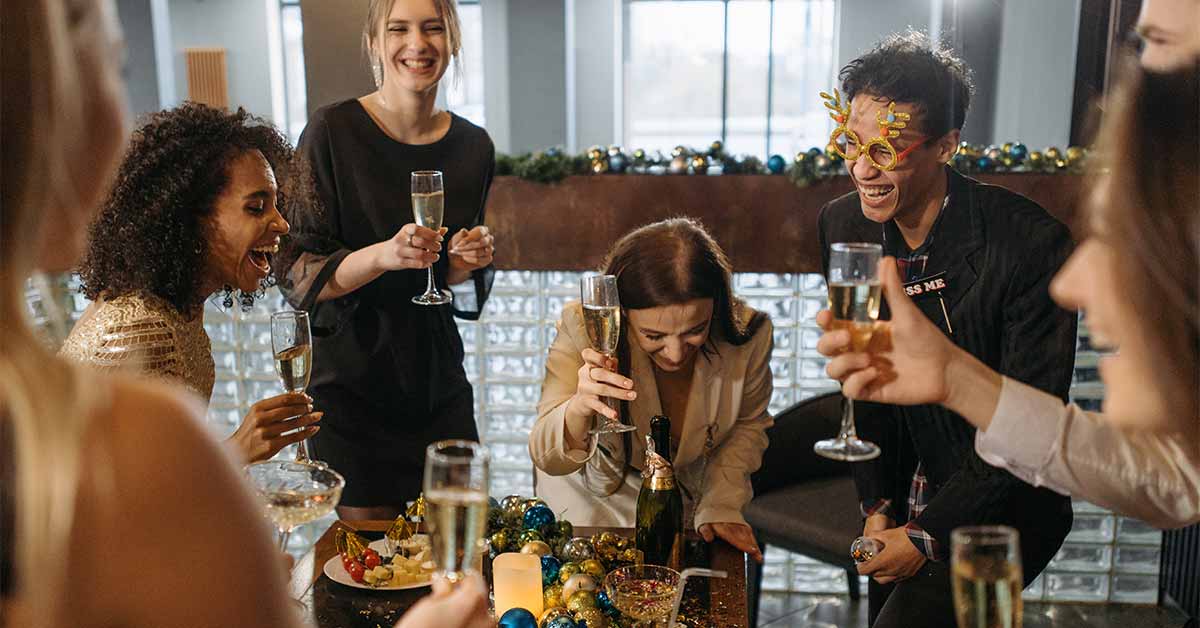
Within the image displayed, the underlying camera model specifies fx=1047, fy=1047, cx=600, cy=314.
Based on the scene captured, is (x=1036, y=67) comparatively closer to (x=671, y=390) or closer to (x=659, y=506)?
(x=671, y=390)

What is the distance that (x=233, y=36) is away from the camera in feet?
30.8

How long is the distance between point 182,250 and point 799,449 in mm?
1631

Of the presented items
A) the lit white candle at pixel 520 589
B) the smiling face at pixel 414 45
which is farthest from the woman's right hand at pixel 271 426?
the smiling face at pixel 414 45

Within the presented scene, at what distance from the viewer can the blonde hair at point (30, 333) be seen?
0.66m

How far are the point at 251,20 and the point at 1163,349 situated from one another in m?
9.59

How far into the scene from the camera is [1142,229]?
3.13 feet

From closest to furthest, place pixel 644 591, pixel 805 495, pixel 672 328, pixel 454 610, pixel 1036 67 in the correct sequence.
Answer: pixel 454 610 → pixel 644 591 → pixel 672 328 → pixel 805 495 → pixel 1036 67

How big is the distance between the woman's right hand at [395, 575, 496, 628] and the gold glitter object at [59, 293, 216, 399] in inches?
38.3

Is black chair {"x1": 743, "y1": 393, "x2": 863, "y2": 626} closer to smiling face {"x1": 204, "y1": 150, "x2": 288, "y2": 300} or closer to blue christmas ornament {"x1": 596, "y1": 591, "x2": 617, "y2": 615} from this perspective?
blue christmas ornament {"x1": 596, "y1": 591, "x2": 617, "y2": 615}

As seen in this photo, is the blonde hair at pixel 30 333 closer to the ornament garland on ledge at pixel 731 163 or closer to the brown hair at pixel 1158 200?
the brown hair at pixel 1158 200

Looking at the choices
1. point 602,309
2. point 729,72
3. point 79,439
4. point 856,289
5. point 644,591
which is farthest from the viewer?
point 729,72

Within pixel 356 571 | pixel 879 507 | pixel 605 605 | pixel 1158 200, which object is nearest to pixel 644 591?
pixel 605 605

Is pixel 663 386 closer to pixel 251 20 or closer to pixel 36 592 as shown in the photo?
pixel 36 592

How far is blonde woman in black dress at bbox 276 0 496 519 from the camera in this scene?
92.0 inches
